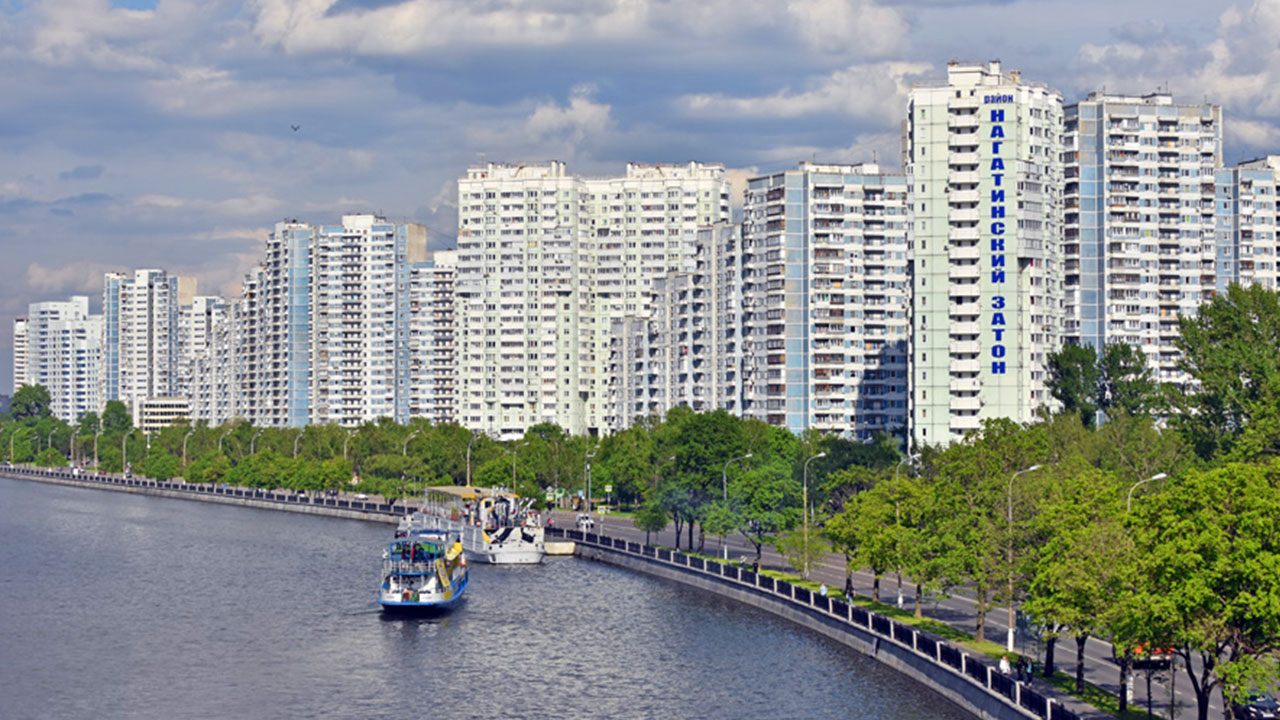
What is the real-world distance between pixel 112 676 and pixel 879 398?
12600 centimetres

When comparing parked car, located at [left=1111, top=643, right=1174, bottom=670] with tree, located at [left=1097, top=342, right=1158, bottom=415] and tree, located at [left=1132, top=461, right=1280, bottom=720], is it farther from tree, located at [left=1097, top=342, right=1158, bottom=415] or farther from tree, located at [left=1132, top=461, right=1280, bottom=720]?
tree, located at [left=1097, top=342, right=1158, bottom=415]

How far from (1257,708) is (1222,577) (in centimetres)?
961

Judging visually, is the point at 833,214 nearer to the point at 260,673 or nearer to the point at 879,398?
the point at 879,398

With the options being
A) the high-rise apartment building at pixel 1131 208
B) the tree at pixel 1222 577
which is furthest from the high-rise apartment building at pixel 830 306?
the tree at pixel 1222 577

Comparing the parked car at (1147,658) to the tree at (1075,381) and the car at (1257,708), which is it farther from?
the tree at (1075,381)

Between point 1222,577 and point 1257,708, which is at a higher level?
Answer: point 1222,577

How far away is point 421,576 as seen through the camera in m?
113

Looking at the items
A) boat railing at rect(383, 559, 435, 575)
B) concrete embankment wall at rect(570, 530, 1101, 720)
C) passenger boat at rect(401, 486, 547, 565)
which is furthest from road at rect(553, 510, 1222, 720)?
boat railing at rect(383, 559, 435, 575)

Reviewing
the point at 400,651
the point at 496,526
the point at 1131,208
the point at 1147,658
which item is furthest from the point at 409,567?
the point at 1131,208

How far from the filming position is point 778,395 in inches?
7672

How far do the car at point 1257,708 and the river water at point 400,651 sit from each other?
1342 centimetres

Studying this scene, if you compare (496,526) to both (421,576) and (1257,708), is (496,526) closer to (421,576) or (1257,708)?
(421,576)

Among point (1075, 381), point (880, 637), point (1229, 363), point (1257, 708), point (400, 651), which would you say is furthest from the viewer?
point (1075, 381)

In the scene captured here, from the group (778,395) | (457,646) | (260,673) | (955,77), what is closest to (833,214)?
(778,395)
